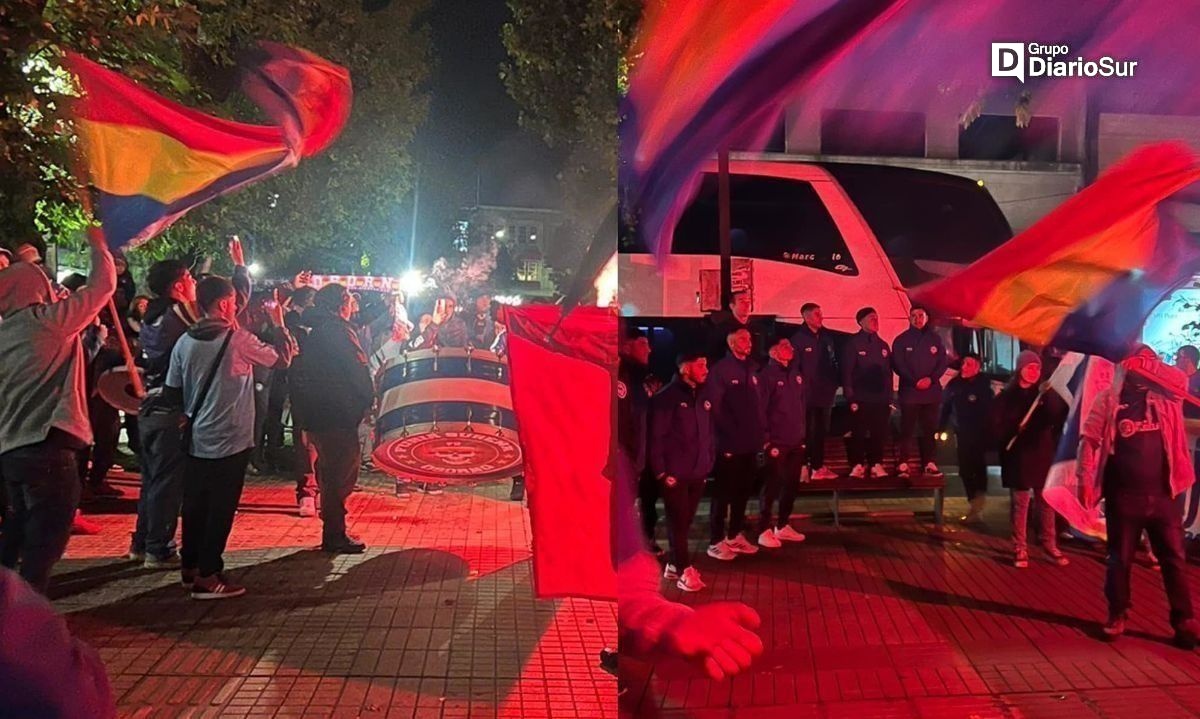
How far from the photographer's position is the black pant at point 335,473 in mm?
2818

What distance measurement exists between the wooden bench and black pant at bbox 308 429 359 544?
2.25 metres

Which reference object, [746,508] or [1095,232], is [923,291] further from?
[746,508]

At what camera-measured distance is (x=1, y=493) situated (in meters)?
2.60

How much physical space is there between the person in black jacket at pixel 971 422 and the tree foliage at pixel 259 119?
2.66 metres

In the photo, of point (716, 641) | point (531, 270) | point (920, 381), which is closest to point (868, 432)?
point (920, 381)

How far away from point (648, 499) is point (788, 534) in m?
0.96

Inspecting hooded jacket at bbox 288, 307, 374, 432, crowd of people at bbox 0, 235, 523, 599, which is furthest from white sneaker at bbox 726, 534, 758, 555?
hooded jacket at bbox 288, 307, 374, 432

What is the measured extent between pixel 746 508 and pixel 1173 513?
187cm

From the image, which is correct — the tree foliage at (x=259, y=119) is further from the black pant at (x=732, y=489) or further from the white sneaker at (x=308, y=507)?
the black pant at (x=732, y=489)

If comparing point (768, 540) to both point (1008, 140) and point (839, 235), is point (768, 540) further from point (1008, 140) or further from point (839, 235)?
point (1008, 140)

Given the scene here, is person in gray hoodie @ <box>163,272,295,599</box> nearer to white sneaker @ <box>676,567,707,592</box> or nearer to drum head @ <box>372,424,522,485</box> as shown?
drum head @ <box>372,424,522,485</box>

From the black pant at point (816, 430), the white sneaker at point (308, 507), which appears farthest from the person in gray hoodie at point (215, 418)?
the black pant at point (816, 430)

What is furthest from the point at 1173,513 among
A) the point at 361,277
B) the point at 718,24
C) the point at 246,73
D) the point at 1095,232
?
the point at 246,73

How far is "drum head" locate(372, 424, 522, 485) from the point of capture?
8.93ft
